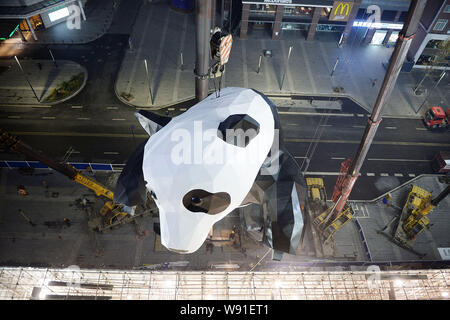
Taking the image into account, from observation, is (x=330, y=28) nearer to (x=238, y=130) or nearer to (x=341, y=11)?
(x=341, y=11)

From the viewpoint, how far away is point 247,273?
16578 millimetres

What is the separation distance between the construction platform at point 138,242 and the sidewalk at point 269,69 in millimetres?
13782

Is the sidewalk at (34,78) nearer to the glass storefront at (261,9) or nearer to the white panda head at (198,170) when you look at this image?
the glass storefront at (261,9)

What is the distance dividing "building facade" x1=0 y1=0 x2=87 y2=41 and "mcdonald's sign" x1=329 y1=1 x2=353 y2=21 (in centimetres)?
3527

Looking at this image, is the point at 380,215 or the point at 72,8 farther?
the point at 72,8

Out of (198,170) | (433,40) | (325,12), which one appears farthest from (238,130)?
(433,40)

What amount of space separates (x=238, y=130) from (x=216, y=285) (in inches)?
322

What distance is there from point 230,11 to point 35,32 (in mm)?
27039

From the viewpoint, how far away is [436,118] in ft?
116

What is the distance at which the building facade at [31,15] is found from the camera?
39.8 meters

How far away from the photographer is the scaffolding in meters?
16.0

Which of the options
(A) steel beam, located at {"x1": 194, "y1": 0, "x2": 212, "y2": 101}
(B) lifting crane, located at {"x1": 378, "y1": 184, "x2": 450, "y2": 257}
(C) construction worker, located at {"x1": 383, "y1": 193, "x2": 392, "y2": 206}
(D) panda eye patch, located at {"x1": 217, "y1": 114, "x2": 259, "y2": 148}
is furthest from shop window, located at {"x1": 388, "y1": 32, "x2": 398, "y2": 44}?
(D) panda eye patch, located at {"x1": 217, "y1": 114, "x2": 259, "y2": 148}
